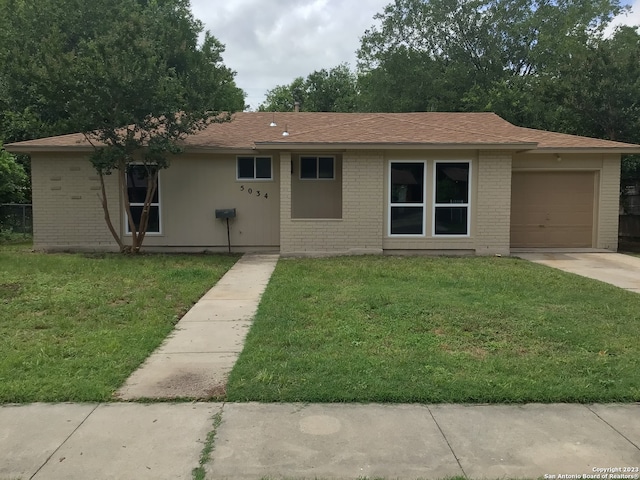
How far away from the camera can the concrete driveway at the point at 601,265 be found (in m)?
9.66

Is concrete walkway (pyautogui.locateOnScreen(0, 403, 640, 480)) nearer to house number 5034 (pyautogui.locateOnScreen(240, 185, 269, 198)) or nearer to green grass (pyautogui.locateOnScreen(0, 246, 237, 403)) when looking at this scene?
green grass (pyautogui.locateOnScreen(0, 246, 237, 403))

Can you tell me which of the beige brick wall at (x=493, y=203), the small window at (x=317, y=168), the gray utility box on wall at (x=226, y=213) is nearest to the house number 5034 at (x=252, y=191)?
the gray utility box on wall at (x=226, y=213)

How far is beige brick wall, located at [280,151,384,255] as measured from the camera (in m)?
13.0

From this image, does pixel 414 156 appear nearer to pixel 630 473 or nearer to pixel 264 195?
pixel 264 195

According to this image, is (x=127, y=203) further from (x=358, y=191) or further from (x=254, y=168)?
(x=358, y=191)

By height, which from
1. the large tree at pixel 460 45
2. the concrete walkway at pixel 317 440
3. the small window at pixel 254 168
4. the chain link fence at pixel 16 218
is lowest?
the concrete walkway at pixel 317 440

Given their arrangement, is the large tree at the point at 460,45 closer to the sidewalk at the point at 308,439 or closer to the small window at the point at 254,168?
the small window at the point at 254,168

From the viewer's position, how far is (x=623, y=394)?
433cm

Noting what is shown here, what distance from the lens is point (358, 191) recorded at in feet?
42.6

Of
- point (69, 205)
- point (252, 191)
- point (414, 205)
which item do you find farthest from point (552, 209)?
point (69, 205)

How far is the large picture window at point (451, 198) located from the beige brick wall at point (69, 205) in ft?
27.8

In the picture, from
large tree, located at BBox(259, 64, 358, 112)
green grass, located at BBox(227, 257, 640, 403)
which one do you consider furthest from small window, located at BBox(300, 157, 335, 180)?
large tree, located at BBox(259, 64, 358, 112)

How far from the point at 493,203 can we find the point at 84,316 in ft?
32.2

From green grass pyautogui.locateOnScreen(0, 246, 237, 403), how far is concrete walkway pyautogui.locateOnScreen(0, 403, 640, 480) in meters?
0.52
